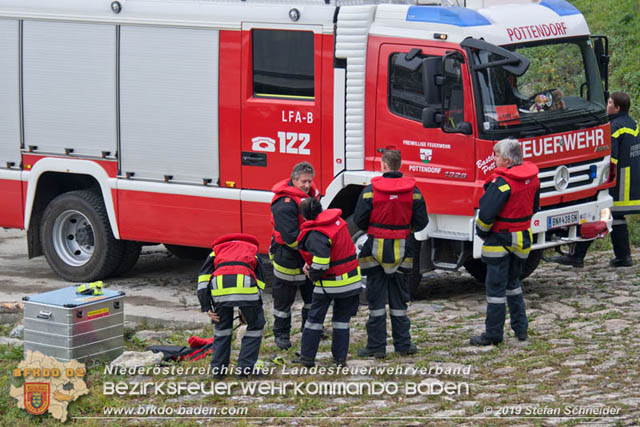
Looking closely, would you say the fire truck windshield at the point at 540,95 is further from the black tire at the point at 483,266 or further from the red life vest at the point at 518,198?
the black tire at the point at 483,266

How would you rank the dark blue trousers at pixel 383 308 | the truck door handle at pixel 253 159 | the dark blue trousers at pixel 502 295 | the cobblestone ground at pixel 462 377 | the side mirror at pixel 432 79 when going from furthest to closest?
the truck door handle at pixel 253 159, the side mirror at pixel 432 79, the dark blue trousers at pixel 502 295, the dark blue trousers at pixel 383 308, the cobblestone ground at pixel 462 377

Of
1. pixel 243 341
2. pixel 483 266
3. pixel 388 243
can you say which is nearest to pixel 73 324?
pixel 243 341

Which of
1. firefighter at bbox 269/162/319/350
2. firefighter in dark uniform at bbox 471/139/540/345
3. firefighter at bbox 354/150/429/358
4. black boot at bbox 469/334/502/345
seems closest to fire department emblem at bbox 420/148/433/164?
firefighter in dark uniform at bbox 471/139/540/345

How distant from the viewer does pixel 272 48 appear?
10812 mm

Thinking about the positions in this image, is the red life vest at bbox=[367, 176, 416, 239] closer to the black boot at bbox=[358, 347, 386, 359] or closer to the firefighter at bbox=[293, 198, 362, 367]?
the firefighter at bbox=[293, 198, 362, 367]

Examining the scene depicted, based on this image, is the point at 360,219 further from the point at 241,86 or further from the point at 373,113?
the point at 241,86

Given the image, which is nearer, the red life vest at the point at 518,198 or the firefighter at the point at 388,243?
the firefighter at the point at 388,243

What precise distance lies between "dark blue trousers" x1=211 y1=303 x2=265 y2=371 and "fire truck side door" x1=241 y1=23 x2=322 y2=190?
2.97m

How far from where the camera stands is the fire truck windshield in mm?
9969

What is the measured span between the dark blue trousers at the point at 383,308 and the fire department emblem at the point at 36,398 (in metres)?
2.55

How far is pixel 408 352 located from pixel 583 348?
1.42m

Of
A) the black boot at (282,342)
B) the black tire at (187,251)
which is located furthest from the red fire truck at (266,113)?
the black boot at (282,342)

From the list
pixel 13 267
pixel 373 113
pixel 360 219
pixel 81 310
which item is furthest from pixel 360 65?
pixel 13 267

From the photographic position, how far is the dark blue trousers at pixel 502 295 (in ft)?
28.9
